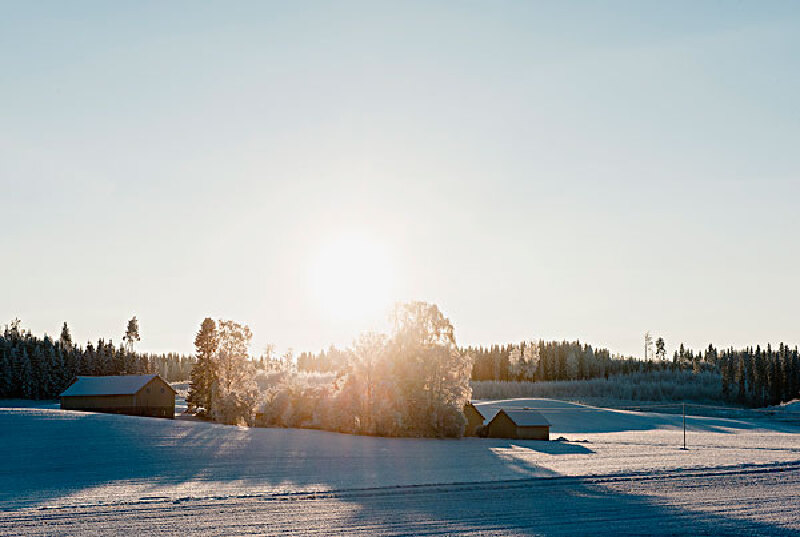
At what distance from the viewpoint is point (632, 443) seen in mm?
75250

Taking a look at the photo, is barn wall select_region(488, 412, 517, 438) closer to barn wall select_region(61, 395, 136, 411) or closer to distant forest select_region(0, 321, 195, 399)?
barn wall select_region(61, 395, 136, 411)

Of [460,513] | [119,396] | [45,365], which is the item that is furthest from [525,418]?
[45,365]

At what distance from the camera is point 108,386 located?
9462 cm

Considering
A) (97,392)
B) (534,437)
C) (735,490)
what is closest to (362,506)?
(735,490)

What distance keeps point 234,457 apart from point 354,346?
26.8 metres

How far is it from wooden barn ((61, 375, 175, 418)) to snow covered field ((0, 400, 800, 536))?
21.1 meters

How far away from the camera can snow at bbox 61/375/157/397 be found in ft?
306

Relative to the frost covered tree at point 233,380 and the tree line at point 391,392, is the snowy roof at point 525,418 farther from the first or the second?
the frost covered tree at point 233,380

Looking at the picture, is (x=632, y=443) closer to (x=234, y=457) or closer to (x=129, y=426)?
(x=234, y=457)

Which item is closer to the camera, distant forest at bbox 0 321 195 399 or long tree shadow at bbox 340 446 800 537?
long tree shadow at bbox 340 446 800 537

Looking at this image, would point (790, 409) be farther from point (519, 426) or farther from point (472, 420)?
point (472, 420)

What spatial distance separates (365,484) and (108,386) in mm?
66466

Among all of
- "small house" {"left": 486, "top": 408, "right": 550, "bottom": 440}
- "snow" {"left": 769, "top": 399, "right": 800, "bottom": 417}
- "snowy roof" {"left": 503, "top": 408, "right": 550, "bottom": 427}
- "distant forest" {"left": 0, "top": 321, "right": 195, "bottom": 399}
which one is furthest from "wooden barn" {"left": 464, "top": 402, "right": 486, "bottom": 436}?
"distant forest" {"left": 0, "top": 321, "right": 195, "bottom": 399}

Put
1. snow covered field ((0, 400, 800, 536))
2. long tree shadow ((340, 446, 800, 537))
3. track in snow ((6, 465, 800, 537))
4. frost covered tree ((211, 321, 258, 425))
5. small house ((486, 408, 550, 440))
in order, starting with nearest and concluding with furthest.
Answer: track in snow ((6, 465, 800, 537)) → long tree shadow ((340, 446, 800, 537)) → snow covered field ((0, 400, 800, 536)) → small house ((486, 408, 550, 440)) → frost covered tree ((211, 321, 258, 425))
